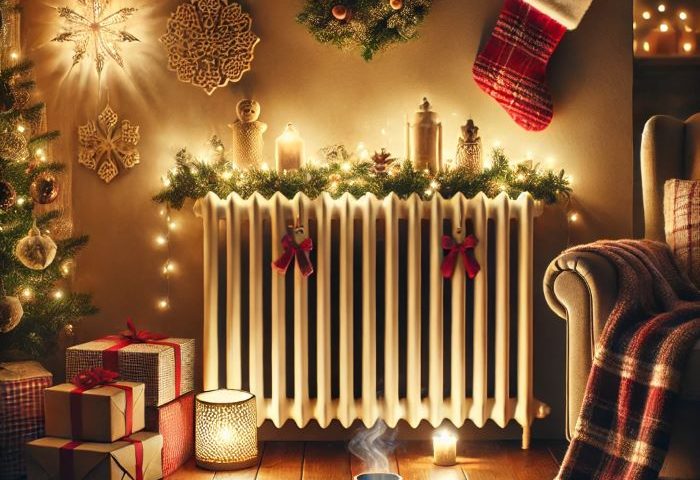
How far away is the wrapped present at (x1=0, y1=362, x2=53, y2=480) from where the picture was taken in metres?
2.17

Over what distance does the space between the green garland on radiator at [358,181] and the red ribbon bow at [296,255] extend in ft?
0.55

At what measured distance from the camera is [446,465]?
2.38 metres

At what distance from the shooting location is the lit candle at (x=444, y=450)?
2371 mm

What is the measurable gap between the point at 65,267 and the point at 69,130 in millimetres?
432

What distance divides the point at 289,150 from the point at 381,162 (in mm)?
275

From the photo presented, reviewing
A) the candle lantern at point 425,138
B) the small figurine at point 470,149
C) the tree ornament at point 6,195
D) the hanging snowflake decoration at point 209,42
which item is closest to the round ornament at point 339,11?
the hanging snowflake decoration at point 209,42

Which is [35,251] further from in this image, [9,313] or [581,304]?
[581,304]

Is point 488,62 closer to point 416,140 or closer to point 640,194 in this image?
point 416,140

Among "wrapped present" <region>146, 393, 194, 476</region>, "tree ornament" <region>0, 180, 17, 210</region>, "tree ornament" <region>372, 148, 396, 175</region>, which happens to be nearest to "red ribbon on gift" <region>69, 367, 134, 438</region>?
"wrapped present" <region>146, 393, 194, 476</region>

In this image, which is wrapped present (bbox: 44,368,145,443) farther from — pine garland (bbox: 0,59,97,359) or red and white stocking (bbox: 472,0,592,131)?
red and white stocking (bbox: 472,0,592,131)

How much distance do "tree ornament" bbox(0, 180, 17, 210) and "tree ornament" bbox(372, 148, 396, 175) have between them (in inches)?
39.3

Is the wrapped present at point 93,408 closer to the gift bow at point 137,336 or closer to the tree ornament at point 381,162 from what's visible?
the gift bow at point 137,336

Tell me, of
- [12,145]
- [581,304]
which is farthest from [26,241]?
[581,304]

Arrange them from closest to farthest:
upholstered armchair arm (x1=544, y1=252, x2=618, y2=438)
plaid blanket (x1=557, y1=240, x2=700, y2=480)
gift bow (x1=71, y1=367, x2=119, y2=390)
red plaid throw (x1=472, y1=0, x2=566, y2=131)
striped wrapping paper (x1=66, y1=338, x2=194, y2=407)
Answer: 1. plaid blanket (x1=557, y1=240, x2=700, y2=480)
2. upholstered armchair arm (x1=544, y1=252, x2=618, y2=438)
3. gift bow (x1=71, y1=367, x2=119, y2=390)
4. striped wrapping paper (x1=66, y1=338, x2=194, y2=407)
5. red plaid throw (x1=472, y1=0, x2=566, y2=131)
